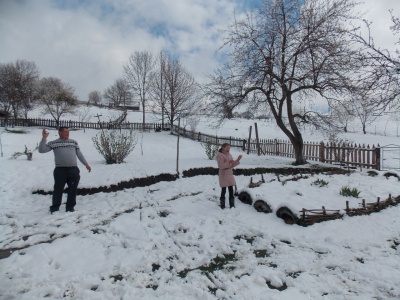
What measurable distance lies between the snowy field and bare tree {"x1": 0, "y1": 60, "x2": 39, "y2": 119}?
32.2 m

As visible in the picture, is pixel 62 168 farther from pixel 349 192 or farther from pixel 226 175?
pixel 349 192

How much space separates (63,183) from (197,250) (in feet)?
10.9

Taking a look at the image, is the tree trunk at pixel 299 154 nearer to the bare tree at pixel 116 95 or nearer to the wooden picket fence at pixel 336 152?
the wooden picket fence at pixel 336 152

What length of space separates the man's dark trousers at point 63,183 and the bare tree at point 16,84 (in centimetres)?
3246

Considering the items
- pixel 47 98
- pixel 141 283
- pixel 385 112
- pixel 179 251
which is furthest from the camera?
pixel 47 98

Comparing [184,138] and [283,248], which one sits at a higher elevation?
[184,138]

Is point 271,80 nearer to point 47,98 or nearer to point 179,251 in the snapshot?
point 179,251

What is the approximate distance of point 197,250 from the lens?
402cm

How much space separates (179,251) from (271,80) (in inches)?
421

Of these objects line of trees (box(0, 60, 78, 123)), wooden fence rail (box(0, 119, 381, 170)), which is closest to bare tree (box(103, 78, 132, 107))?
line of trees (box(0, 60, 78, 123))

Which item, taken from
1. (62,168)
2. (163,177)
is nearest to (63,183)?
(62,168)

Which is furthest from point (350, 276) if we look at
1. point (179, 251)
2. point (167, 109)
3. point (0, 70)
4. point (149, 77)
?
point (0, 70)

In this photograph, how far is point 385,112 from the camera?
4.76 metres

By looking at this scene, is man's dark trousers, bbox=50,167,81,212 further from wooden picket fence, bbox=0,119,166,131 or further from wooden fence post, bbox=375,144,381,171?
wooden picket fence, bbox=0,119,166,131
